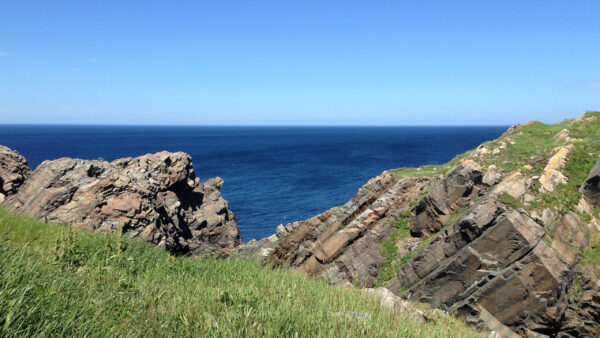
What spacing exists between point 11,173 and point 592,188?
39.9 meters

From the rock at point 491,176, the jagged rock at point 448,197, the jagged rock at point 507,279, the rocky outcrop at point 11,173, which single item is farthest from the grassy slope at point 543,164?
the rocky outcrop at point 11,173

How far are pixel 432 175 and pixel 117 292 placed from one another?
2386cm

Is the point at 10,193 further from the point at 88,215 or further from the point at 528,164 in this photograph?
the point at 528,164

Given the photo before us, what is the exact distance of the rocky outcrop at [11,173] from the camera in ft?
91.6

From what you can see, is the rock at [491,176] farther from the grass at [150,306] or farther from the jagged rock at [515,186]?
the grass at [150,306]

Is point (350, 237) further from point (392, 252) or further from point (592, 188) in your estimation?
point (592, 188)

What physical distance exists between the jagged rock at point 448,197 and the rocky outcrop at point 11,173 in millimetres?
30313

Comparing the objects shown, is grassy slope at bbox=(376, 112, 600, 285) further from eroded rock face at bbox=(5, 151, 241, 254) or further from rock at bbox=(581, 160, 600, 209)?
eroded rock face at bbox=(5, 151, 241, 254)

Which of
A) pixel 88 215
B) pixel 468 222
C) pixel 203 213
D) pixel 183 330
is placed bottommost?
pixel 203 213

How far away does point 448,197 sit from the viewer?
21.2 metres

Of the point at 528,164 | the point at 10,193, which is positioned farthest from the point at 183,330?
the point at 10,193

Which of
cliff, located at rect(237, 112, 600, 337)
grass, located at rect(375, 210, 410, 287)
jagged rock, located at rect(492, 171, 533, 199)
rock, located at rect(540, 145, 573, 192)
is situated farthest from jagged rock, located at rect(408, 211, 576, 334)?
rock, located at rect(540, 145, 573, 192)

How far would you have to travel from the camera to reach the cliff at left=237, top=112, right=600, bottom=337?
585 inches

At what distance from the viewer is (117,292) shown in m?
7.07
